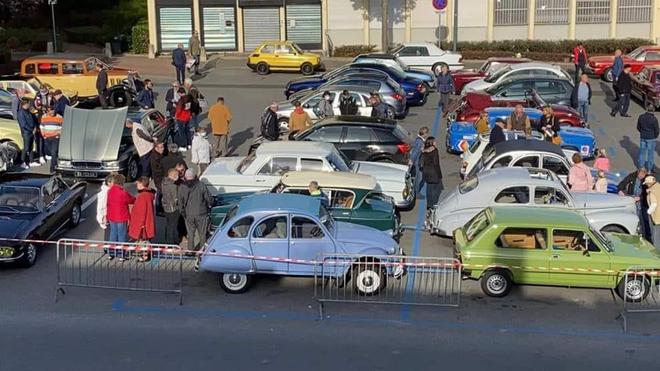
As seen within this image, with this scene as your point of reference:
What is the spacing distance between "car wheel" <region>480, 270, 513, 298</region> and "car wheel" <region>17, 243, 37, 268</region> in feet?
23.9

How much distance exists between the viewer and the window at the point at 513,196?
16.2 m

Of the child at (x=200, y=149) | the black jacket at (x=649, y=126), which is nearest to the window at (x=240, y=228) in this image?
the child at (x=200, y=149)

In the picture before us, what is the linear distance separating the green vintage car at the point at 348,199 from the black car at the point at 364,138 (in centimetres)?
396

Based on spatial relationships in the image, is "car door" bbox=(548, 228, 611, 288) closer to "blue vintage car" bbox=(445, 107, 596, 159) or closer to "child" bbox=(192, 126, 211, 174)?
"blue vintage car" bbox=(445, 107, 596, 159)

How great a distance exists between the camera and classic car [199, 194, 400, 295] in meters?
13.8

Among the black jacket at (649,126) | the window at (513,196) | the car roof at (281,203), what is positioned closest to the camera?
the car roof at (281,203)

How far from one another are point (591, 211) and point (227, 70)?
85.2 feet

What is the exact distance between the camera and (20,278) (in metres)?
14.9

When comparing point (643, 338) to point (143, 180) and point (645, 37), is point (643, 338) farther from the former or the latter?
point (645, 37)

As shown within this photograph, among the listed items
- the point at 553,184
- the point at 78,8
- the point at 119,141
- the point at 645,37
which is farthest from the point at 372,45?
the point at 553,184

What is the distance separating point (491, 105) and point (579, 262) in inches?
483

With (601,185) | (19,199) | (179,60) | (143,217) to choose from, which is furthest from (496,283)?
(179,60)

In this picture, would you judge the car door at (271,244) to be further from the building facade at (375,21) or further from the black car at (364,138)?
the building facade at (375,21)

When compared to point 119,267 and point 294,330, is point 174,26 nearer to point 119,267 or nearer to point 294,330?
point 119,267
